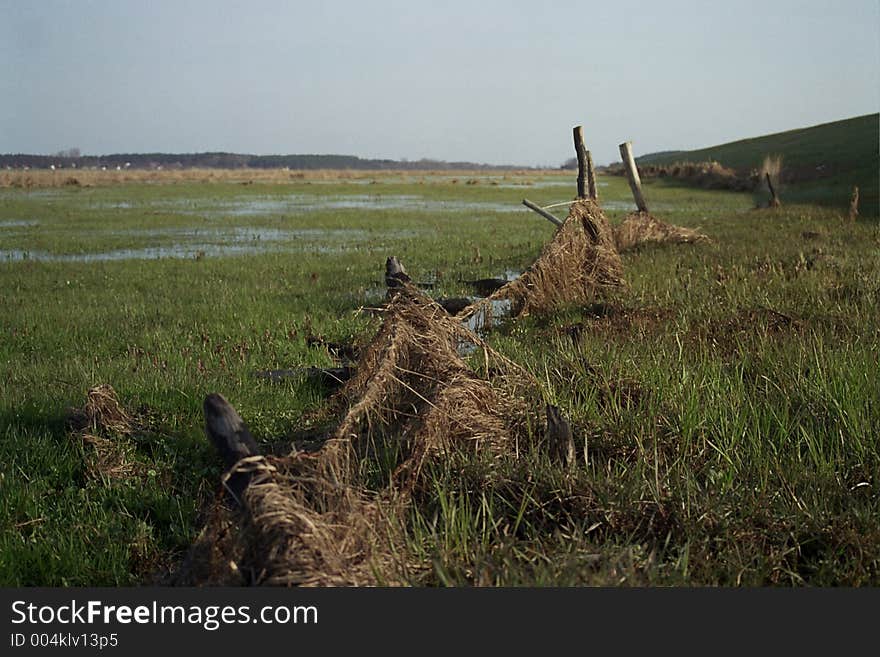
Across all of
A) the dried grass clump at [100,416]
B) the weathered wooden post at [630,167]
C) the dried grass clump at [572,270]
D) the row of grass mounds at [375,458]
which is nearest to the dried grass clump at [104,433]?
the dried grass clump at [100,416]

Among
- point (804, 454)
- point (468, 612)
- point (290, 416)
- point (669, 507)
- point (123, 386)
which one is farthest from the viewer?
point (123, 386)

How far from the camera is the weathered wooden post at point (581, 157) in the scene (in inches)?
648

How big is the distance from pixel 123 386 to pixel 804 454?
19.4 ft

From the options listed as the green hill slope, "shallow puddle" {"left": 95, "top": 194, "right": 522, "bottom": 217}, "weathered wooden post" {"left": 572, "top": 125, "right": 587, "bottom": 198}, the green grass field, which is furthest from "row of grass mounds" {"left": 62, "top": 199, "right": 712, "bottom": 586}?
"shallow puddle" {"left": 95, "top": 194, "right": 522, "bottom": 217}

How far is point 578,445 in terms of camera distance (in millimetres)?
5488

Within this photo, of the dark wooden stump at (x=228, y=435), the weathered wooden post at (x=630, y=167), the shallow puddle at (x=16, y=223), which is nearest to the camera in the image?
the dark wooden stump at (x=228, y=435)

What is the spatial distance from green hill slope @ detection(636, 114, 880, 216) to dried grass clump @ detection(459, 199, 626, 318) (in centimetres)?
1424

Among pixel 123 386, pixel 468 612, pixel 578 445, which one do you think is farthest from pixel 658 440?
pixel 123 386

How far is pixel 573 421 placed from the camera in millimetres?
5727

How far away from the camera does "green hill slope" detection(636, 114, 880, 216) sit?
32250mm

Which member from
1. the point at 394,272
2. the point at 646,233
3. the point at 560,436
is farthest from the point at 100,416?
the point at 646,233

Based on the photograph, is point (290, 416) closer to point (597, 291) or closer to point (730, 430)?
point (730, 430)

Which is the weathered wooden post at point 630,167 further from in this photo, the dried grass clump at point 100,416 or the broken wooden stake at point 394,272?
the dried grass clump at point 100,416

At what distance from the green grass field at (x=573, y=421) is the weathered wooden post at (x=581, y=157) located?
251cm
